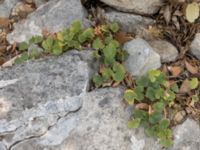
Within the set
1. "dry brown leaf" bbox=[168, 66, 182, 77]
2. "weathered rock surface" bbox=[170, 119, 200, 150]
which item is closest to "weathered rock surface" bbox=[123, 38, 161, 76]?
"dry brown leaf" bbox=[168, 66, 182, 77]

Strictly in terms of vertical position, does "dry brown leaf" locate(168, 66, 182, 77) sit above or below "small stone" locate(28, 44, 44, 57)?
below

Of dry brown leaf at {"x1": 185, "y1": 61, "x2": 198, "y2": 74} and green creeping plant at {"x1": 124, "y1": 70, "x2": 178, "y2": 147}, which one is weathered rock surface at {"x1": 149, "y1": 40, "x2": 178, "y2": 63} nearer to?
dry brown leaf at {"x1": 185, "y1": 61, "x2": 198, "y2": 74}

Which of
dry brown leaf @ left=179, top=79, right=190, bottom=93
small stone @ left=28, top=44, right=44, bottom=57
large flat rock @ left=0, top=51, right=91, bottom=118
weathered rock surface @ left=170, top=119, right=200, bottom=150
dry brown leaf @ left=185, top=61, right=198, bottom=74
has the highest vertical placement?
small stone @ left=28, top=44, right=44, bottom=57

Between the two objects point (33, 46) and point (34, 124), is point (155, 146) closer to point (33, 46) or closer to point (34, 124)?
point (34, 124)

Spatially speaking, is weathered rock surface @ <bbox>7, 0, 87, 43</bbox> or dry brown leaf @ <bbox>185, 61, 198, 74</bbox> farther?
weathered rock surface @ <bbox>7, 0, 87, 43</bbox>

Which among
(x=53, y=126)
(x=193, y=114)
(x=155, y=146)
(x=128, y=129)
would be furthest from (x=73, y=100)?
(x=193, y=114)

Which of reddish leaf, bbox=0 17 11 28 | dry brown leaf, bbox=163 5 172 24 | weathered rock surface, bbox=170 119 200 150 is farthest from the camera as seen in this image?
reddish leaf, bbox=0 17 11 28

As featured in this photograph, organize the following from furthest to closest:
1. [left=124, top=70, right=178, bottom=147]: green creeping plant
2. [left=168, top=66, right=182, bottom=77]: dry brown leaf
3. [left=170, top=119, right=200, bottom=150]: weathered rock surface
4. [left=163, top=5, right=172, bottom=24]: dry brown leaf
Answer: [left=163, top=5, right=172, bottom=24]: dry brown leaf, [left=168, top=66, right=182, bottom=77]: dry brown leaf, [left=170, top=119, right=200, bottom=150]: weathered rock surface, [left=124, top=70, right=178, bottom=147]: green creeping plant

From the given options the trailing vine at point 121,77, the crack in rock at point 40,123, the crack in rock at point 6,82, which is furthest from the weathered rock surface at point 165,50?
the crack in rock at point 6,82
